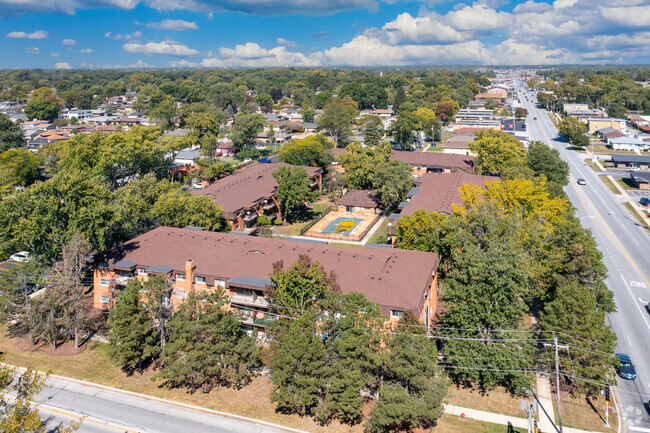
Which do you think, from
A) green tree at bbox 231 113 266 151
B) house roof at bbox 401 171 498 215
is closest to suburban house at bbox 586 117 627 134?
house roof at bbox 401 171 498 215

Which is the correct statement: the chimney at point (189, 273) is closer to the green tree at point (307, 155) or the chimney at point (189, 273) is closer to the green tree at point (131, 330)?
the green tree at point (131, 330)

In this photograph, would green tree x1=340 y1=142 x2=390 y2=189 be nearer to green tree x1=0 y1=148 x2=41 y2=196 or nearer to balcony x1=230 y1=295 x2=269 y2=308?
balcony x1=230 y1=295 x2=269 y2=308

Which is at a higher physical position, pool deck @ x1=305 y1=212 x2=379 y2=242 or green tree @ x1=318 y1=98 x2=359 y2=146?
green tree @ x1=318 y1=98 x2=359 y2=146

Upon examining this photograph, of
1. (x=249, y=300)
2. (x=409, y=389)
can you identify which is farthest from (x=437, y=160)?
(x=409, y=389)

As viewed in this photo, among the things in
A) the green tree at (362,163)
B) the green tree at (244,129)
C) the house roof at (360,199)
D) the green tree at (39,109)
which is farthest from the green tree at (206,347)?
the green tree at (39,109)

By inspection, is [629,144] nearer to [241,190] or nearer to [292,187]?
[292,187]

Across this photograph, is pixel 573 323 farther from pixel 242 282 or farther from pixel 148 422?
pixel 148 422
